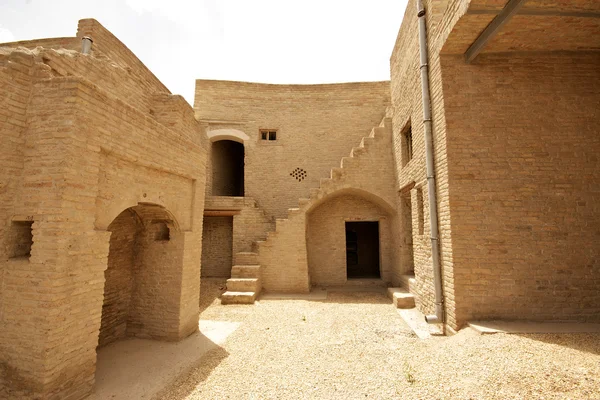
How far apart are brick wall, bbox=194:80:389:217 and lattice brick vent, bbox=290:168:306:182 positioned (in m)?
0.11

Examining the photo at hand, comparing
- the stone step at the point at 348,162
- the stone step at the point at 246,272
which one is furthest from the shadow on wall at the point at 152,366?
the stone step at the point at 348,162

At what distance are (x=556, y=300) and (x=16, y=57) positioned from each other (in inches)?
376

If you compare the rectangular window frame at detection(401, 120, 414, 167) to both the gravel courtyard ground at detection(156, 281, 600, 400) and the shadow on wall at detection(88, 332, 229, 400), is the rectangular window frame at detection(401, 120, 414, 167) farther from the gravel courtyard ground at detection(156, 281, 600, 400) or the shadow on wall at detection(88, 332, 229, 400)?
the shadow on wall at detection(88, 332, 229, 400)

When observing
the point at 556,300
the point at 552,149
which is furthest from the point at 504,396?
the point at 552,149

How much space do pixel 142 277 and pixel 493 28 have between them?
8.37 meters

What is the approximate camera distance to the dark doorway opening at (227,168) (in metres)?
13.6

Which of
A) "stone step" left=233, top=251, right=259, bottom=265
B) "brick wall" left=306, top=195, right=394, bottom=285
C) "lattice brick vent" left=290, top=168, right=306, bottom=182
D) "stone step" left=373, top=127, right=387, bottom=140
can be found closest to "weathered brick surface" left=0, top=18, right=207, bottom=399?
"stone step" left=233, top=251, right=259, bottom=265

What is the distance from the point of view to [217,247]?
11672 millimetres

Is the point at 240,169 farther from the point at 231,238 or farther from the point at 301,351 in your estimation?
the point at 301,351

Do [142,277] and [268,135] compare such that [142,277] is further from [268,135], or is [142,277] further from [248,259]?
[268,135]

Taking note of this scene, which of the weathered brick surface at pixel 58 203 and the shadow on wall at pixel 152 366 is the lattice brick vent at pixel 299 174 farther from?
the weathered brick surface at pixel 58 203

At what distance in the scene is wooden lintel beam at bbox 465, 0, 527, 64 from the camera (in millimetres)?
4465

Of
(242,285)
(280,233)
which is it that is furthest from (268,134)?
(242,285)

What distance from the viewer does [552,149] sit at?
17.7ft
